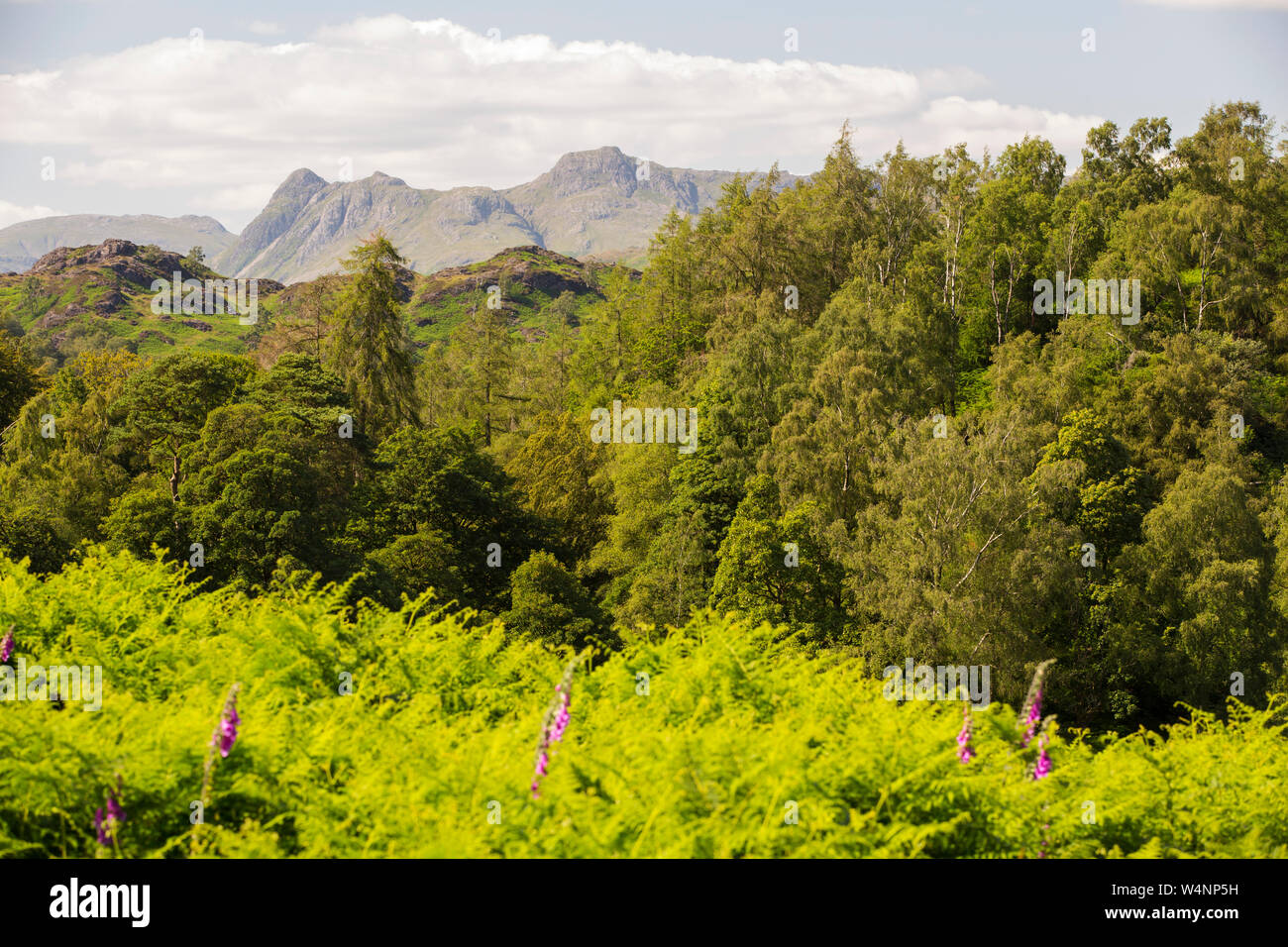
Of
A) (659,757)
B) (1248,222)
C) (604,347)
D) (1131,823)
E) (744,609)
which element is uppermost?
(1248,222)

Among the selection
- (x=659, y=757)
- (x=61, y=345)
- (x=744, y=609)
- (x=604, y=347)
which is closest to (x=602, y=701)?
(x=659, y=757)

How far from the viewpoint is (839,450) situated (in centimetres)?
4384

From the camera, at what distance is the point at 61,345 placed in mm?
133000

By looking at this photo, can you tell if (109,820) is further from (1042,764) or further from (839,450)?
(839,450)

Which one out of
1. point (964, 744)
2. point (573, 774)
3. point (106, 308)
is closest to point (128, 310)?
point (106, 308)

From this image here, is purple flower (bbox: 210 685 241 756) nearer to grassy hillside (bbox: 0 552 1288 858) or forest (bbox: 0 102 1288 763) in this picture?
grassy hillside (bbox: 0 552 1288 858)

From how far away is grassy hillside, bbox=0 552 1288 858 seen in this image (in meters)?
7.40

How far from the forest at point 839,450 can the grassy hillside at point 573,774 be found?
8.39 feet

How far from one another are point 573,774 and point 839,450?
122 feet

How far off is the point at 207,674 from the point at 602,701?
16.1 ft

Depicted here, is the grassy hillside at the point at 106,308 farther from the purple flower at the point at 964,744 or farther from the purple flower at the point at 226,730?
the purple flower at the point at 964,744

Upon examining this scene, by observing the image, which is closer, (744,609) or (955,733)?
(955,733)

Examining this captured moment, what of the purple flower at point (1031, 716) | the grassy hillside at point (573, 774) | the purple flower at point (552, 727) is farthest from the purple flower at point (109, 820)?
the purple flower at point (1031, 716)

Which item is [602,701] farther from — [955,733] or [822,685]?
[955,733]
